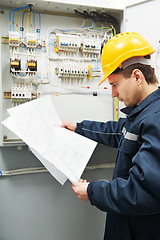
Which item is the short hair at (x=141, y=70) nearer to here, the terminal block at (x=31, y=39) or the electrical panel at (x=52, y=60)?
the electrical panel at (x=52, y=60)

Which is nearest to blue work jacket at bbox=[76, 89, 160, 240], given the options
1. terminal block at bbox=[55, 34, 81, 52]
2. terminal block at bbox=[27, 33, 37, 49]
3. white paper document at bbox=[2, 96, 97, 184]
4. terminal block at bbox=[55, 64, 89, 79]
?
white paper document at bbox=[2, 96, 97, 184]

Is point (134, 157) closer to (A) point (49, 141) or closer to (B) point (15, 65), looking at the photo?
(A) point (49, 141)

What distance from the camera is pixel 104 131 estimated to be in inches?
46.9

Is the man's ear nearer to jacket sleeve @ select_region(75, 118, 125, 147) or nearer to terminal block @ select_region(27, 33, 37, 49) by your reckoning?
jacket sleeve @ select_region(75, 118, 125, 147)

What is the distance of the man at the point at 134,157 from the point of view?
66cm

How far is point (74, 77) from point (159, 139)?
92cm

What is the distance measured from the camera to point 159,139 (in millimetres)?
647

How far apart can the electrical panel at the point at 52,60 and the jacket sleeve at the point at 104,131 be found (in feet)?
0.86

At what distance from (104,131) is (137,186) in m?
0.55

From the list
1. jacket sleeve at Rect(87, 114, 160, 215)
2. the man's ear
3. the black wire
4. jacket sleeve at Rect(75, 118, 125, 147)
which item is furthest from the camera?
the black wire

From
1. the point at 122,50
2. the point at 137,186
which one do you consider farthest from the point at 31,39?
the point at 137,186

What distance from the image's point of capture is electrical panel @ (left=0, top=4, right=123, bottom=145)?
1323 mm

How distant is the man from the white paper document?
10 cm

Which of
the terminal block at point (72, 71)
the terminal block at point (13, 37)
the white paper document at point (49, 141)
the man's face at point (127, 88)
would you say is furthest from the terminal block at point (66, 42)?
the man's face at point (127, 88)
